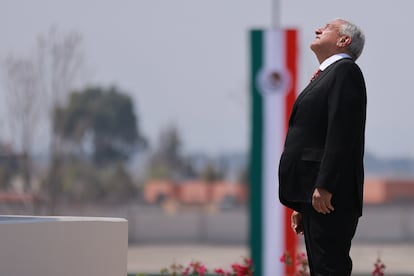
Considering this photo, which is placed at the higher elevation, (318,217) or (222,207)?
(318,217)

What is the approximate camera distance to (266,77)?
1004cm

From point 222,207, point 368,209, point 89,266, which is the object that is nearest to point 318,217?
point 89,266

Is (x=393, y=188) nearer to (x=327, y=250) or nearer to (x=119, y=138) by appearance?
(x=119, y=138)

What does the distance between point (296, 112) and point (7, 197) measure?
32178 millimetres

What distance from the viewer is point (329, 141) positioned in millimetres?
5176

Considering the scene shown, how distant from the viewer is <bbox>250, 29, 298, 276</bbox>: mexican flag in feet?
32.7

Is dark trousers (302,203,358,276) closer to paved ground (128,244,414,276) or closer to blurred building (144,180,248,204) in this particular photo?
paved ground (128,244,414,276)

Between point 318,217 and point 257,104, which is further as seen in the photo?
point 257,104

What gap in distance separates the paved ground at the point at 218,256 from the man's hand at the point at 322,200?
18.5 metres

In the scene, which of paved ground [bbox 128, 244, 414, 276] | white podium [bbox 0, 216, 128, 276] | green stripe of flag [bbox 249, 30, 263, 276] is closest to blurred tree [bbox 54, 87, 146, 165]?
paved ground [bbox 128, 244, 414, 276]

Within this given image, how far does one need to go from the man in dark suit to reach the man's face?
2 cm

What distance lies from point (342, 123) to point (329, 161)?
7.5 inches

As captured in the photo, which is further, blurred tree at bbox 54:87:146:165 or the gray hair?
blurred tree at bbox 54:87:146:165

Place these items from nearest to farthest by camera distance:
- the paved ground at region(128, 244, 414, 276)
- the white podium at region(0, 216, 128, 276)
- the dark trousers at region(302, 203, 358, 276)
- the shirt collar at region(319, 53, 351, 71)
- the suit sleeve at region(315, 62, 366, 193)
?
the suit sleeve at region(315, 62, 366, 193), the dark trousers at region(302, 203, 358, 276), the shirt collar at region(319, 53, 351, 71), the white podium at region(0, 216, 128, 276), the paved ground at region(128, 244, 414, 276)
